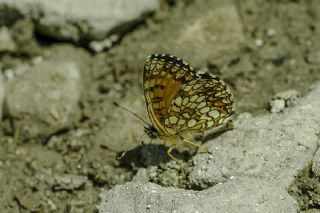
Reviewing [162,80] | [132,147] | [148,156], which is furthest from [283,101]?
[132,147]

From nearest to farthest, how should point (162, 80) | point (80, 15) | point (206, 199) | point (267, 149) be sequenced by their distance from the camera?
point (206, 199) → point (267, 149) → point (162, 80) → point (80, 15)

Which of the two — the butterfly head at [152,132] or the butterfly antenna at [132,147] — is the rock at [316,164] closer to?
the butterfly head at [152,132]

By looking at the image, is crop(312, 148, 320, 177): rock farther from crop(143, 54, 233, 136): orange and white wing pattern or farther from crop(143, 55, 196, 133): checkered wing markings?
crop(143, 55, 196, 133): checkered wing markings

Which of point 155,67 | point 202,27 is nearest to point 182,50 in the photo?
point 202,27

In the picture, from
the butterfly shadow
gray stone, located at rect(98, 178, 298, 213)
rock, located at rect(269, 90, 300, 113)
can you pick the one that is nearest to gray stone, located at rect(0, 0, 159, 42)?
the butterfly shadow

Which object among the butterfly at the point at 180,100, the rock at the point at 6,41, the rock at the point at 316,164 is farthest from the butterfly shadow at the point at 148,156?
the rock at the point at 6,41

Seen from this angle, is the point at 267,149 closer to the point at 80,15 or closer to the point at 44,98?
the point at 44,98

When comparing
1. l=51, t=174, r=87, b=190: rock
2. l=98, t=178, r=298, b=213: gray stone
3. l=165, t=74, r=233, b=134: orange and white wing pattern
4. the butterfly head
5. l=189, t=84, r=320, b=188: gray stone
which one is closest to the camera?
l=98, t=178, r=298, b=213: gray stone
